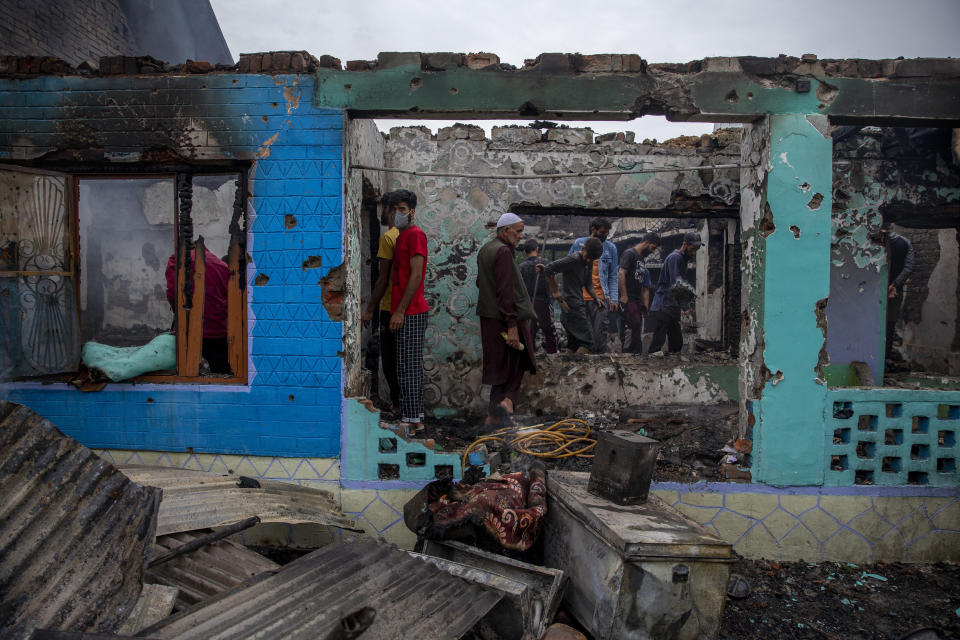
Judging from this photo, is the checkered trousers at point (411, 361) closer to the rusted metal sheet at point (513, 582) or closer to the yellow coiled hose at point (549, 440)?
the yellow coiled hose at point (549, 440)

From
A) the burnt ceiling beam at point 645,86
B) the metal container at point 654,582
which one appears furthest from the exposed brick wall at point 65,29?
the metal container at point 654,582

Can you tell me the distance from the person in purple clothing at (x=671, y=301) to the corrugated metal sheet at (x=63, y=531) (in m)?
6.72

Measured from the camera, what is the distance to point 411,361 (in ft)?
14.8

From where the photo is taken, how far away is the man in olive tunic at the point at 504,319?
187 inches

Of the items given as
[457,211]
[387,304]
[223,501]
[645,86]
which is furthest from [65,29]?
[645,86]

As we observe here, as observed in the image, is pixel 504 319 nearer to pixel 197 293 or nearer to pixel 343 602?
pixel 197 293

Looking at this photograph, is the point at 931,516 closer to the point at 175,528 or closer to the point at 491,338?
the point at 491,338

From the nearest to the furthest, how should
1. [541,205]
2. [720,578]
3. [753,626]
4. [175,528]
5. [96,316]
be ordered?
[720,578] → [175,528] → [753,626] → [541,205] → [96,316]

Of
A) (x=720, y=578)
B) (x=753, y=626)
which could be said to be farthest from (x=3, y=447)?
(x=753, y=626)

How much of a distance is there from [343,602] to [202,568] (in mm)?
805

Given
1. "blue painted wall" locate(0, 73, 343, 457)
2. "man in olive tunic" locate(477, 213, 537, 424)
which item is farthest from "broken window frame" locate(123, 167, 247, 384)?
"man in olive tunic" locate(477, 213, 537, 424)

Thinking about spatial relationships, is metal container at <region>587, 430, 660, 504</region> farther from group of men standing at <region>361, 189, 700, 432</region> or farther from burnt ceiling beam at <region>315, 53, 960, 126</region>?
burnt ceiling beam at <region>315, 53, 960, 126</region>

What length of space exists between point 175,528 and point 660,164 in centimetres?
589

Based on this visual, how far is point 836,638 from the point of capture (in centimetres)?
301
